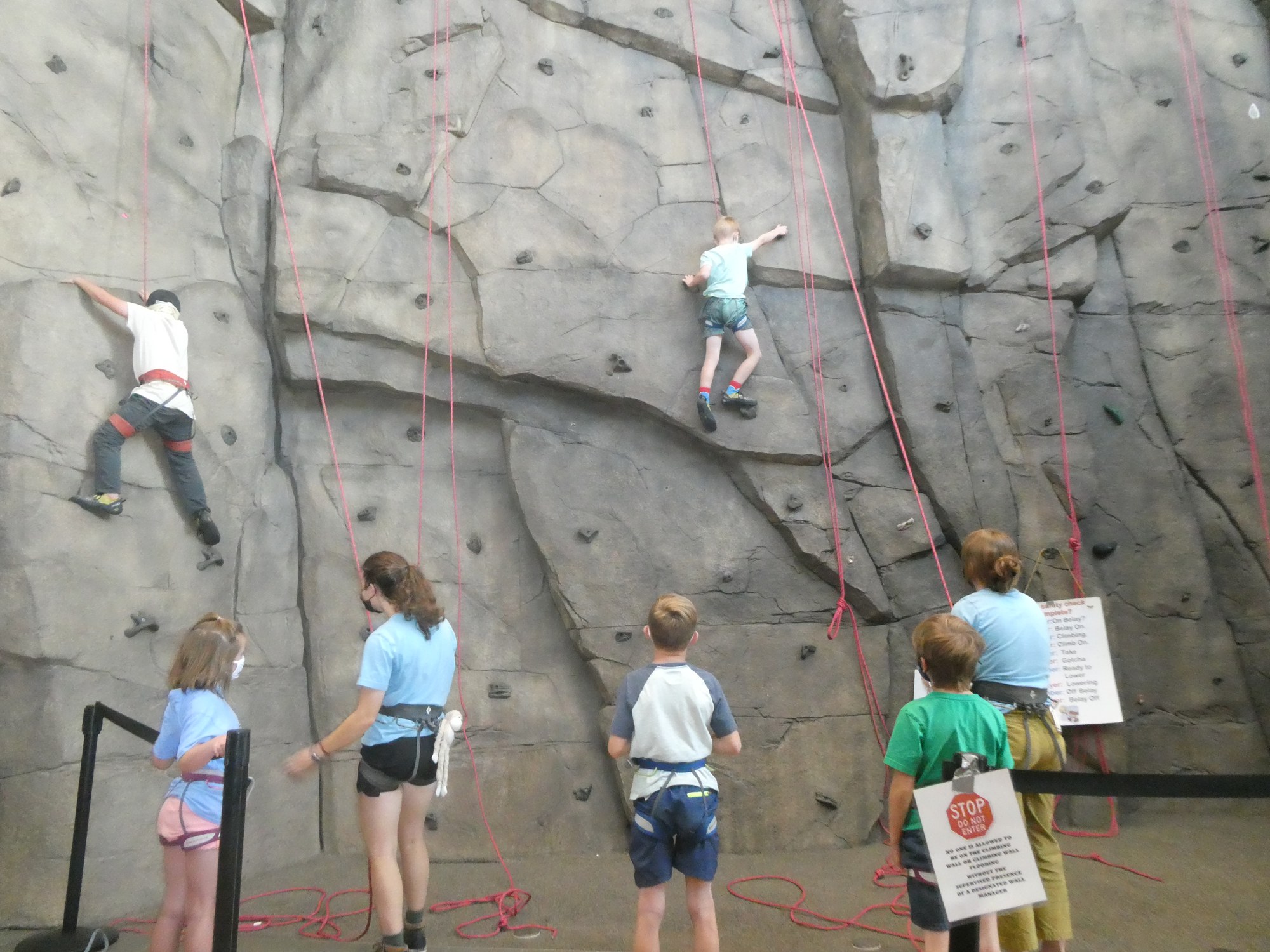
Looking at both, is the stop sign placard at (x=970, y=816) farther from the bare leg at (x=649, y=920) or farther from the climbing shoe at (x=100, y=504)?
the climbing shoe at (x=100, y=504)

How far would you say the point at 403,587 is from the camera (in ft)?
8.76

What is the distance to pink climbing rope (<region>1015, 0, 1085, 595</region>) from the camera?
4445 millimetres

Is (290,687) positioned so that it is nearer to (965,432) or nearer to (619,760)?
(619,760)

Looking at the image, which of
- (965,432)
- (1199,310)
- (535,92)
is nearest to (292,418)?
(535,92)

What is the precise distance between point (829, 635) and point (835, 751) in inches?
21.1

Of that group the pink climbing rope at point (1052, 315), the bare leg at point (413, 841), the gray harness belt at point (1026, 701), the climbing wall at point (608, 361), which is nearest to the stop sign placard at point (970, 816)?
the gray harness belt at point (1026, 701)

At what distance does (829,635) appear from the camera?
441cm

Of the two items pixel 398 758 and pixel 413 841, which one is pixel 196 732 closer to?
pixel 398 758

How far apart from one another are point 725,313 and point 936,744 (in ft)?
9.47

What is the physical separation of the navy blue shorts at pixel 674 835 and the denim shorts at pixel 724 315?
270 centimetres

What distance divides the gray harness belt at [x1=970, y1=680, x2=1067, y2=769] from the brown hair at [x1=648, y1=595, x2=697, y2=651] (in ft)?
2.82

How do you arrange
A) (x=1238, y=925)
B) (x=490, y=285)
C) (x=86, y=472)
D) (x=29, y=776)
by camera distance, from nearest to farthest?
(x=1238, y=925) → (x=29, y=776) → (x=86, y=472) → (x=490, y=285)

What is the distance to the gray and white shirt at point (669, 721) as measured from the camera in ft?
7.68

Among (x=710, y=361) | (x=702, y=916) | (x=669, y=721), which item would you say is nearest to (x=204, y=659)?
(x=669, y=721)
